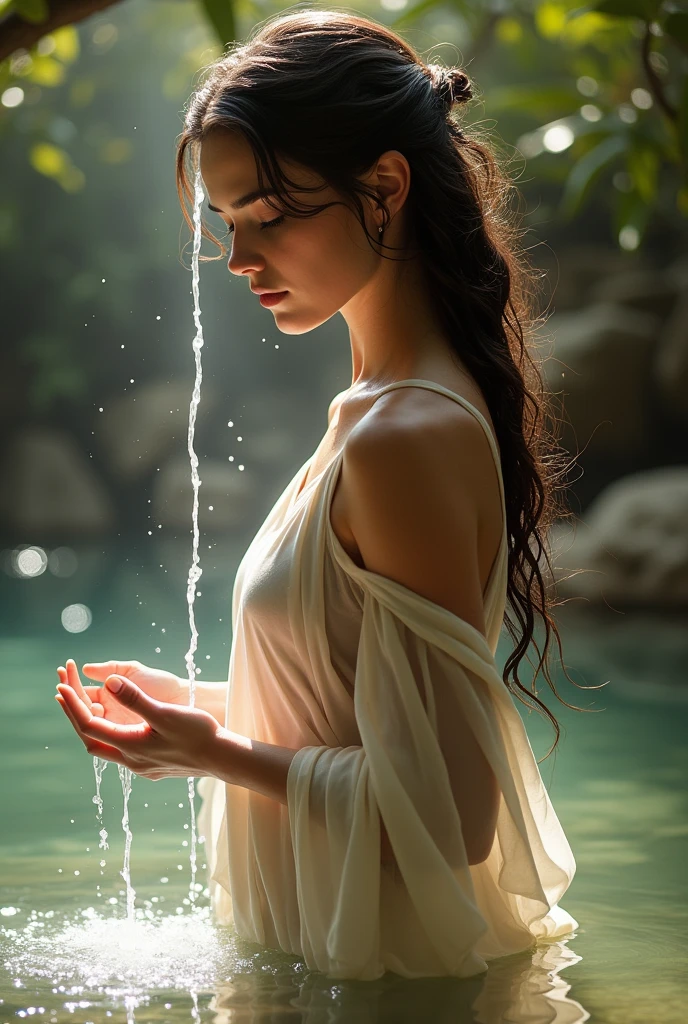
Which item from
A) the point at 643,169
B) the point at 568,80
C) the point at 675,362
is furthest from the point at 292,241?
the point at 568,80

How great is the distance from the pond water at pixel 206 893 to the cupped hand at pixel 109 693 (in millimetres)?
355

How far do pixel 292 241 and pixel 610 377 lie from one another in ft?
25.4

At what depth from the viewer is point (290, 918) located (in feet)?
5.74

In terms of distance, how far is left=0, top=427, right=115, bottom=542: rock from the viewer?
1034 centimetres

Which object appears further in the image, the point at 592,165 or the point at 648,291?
the point at 648,291

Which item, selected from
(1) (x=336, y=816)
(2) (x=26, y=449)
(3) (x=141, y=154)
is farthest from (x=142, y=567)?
(1) (x=336, y=816)

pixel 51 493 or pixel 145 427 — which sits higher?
pixel 145 427

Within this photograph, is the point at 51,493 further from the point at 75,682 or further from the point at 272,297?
the point at 272,297

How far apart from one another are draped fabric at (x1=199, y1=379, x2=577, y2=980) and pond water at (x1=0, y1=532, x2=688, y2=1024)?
7cm

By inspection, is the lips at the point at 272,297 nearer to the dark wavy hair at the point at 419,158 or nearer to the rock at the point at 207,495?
the dark wavy hair at the point at 419,158

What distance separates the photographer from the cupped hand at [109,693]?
72.1 inches

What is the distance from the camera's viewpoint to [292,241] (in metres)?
1.69

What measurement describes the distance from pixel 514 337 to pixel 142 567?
6911mm

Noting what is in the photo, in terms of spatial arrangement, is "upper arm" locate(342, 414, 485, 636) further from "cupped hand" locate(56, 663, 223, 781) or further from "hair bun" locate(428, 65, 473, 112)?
"hair bun" locate(428, 65, 473, 112)
